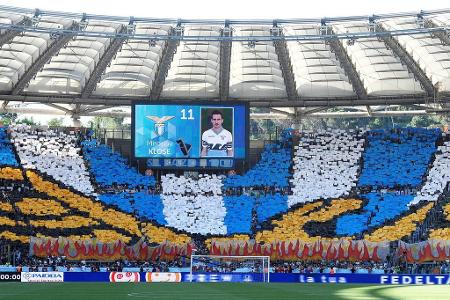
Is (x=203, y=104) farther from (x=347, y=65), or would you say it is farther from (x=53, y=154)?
(x=53, y=154)

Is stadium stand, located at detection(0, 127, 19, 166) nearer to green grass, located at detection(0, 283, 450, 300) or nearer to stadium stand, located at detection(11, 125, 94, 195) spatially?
stadium stand, located at detection(11, 125, 94, 195)

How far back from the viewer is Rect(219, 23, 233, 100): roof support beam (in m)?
60.0

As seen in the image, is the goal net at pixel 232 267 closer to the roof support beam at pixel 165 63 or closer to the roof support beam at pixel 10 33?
the roof support beam at pixel 165 63

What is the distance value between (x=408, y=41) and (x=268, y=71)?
435 inches

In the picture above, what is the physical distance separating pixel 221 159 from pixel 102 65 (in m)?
12.1

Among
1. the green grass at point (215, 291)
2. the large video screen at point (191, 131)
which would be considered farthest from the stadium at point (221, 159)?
the green grass at point (215, 291)

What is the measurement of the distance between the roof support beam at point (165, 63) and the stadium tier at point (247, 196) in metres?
6.96

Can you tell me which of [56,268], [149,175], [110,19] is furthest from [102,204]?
[110,19]

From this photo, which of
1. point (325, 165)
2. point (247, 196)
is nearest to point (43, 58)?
point (247, 196)

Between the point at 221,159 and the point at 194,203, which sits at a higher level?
the point at 221,159

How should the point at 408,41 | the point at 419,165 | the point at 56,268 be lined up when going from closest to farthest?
the point at 56,268 → the point at 408,41 → the point at 419,165

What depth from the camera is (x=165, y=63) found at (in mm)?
62844

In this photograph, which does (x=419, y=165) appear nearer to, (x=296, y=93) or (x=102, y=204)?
(x=296, y=93)

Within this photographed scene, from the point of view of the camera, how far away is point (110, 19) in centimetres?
5650
